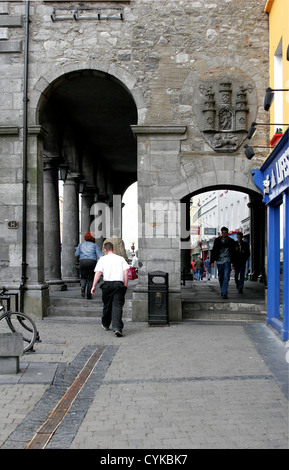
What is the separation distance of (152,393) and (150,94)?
708 cm

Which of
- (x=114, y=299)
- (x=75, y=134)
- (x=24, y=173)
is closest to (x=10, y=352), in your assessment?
(x=114, y=299)

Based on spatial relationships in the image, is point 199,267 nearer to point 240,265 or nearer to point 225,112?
Answer: point 240,265

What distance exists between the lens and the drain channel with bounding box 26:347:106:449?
14.4 feet

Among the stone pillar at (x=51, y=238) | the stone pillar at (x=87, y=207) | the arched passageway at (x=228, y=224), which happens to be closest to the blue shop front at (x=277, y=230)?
the arched passageway at (x=228, y=224)

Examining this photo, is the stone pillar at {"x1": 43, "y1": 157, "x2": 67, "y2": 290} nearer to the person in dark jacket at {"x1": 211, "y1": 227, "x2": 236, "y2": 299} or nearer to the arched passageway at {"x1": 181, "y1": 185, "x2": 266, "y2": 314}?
the arched passageway at {"x1": 181, "y1": 185, "x2": 266, "y2": 314}

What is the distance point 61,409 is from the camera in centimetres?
531

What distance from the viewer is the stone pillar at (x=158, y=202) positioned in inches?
439

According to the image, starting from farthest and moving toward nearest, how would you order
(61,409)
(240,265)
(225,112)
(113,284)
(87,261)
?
(240,265) < (87,261) < (225,112) < (113,284) < (61,409)

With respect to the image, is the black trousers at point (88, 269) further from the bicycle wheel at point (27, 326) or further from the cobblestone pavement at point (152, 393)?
the bicycle wheel at point (27, 326)

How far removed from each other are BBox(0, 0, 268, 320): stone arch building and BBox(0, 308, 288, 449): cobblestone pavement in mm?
2749

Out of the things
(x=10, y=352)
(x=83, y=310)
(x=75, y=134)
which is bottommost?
(x=83, y=310)

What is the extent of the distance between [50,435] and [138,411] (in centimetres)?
93

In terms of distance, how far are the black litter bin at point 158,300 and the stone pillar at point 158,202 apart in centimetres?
59
